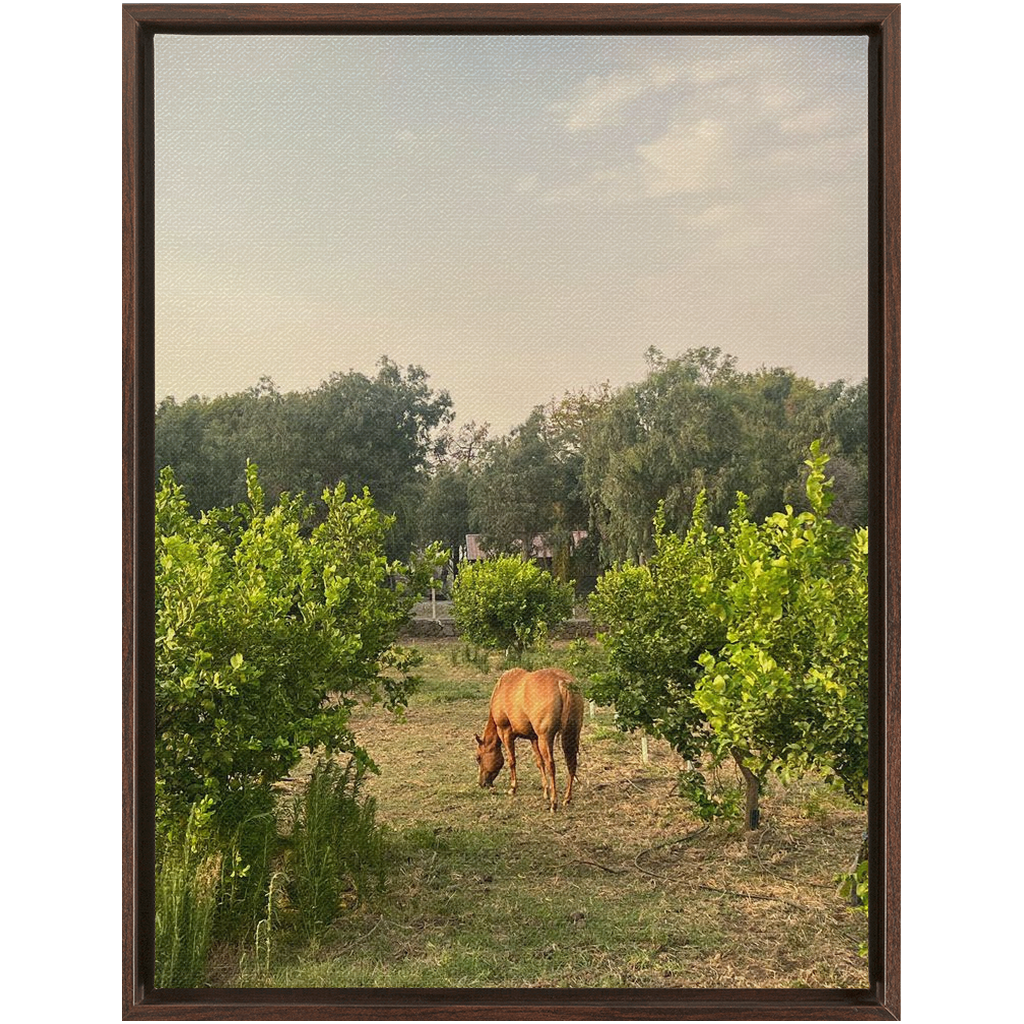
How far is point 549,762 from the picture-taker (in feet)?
10.2

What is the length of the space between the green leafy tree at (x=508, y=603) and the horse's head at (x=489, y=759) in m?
0.36

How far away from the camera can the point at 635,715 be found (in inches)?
121

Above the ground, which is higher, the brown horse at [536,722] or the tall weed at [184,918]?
the brown horse at [536,722]

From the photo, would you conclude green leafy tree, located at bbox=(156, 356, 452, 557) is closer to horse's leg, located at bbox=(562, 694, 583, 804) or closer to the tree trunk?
horse's leg, located at bbox=(562, 694, 583, 804)

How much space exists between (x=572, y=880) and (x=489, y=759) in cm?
53

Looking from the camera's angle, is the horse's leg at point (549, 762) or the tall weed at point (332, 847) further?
the horse's leg at point (549, 762)

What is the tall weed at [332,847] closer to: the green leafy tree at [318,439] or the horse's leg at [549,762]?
the horse's leg at [549,762]

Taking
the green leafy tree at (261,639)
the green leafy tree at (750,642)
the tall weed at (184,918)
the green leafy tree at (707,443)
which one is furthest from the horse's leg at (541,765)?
the tall weed at (184,918)

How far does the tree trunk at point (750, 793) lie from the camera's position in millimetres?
3066

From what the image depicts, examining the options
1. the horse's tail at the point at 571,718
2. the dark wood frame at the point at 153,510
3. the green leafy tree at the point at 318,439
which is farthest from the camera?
the horse's tail at the point at 571,718

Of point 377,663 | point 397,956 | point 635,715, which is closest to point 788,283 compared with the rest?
point 635,715

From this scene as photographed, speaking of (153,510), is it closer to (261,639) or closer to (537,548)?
(261,639)

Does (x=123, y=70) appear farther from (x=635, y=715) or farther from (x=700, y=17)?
(x=635, y=715)

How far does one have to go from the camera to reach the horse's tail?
3.10 metres
